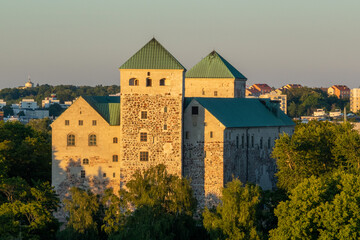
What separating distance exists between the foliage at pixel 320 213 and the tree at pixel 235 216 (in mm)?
1769

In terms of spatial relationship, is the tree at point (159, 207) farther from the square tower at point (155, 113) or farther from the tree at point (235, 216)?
the square tower at point (155, 113)

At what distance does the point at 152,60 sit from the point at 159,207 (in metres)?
14.8

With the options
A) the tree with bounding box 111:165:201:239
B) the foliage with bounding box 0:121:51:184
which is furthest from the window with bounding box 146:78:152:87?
the foliage with bounding box 0:121:51:184

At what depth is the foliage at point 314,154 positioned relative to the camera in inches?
3366

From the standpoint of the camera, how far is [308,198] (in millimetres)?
70875

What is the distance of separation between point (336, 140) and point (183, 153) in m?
14.7

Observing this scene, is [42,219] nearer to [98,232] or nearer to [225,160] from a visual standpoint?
[98,232]

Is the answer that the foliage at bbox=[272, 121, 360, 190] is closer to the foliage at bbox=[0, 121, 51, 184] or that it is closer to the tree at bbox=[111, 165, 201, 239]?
the tree at bbox=[111, 165, 201, 239]

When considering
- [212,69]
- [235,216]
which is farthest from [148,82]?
[212,69]

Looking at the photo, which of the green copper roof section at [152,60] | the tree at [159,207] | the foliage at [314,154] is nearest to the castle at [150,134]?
the green copper roof section at [152,60]

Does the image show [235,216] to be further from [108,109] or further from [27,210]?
[108,109]

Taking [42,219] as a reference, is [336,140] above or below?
above

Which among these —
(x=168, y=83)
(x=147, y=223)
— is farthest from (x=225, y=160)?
(x=147, y=223)

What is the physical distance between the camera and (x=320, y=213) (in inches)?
2717
